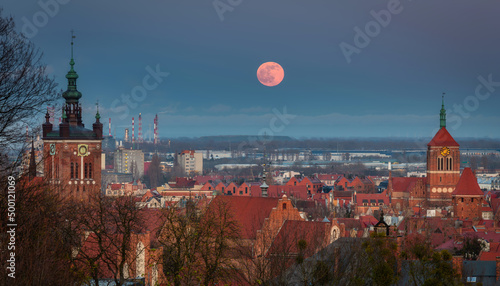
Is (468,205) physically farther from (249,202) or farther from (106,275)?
(106,275)

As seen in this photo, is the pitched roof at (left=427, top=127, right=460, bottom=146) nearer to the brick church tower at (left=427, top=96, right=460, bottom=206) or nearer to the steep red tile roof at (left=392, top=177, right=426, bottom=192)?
the brick church tower at (left=427, top=96, right=460, bottom=206)

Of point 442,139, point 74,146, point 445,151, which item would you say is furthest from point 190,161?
point 74,146

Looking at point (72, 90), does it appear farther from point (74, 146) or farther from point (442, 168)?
point (442, 168)

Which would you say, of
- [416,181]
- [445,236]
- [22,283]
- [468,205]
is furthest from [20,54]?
[416,181]

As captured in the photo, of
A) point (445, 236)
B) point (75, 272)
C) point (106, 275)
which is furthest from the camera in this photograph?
point (445, 236)

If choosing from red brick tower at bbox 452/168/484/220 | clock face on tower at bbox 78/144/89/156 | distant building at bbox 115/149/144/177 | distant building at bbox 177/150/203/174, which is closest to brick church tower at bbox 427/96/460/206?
red brick tower at bbox 452/168/484/220

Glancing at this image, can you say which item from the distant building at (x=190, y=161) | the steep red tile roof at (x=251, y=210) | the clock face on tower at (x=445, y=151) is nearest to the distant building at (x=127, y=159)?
the distant building at (x=190, y=161)

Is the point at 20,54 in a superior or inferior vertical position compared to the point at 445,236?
superior

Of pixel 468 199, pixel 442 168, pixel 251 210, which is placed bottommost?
pixel 468 199
